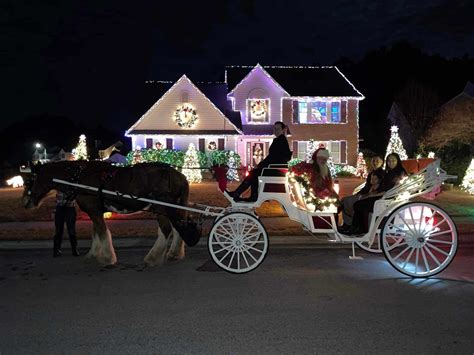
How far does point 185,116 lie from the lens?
3127 cm

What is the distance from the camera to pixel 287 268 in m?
8.12

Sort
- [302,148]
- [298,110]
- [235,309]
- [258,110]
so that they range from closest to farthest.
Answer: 1. [235,309]
2. [258,110]
3. [298,110]
4. [302,148]

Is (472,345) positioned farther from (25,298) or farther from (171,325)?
(25,298)

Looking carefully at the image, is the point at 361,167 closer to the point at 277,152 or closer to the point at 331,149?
the point at 331,149

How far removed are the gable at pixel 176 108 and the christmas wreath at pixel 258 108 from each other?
2.38m

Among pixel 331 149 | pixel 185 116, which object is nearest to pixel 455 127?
pixel 331 149

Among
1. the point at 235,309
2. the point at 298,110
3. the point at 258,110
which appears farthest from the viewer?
the point at 298,110

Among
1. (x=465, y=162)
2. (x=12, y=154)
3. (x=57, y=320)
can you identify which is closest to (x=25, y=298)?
(x=57, y=320)

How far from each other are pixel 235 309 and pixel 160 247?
270 centimetres

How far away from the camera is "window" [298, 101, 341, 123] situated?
33.2 meters

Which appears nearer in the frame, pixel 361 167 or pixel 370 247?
pixel 370 247

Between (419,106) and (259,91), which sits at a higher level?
(259,91)

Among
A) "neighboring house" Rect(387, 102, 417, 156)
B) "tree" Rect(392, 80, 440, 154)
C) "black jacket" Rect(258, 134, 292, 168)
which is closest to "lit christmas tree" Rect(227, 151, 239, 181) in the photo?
"tree" Rect(392, 80, 440, 154)

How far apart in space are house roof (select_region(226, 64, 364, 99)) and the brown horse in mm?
24975
